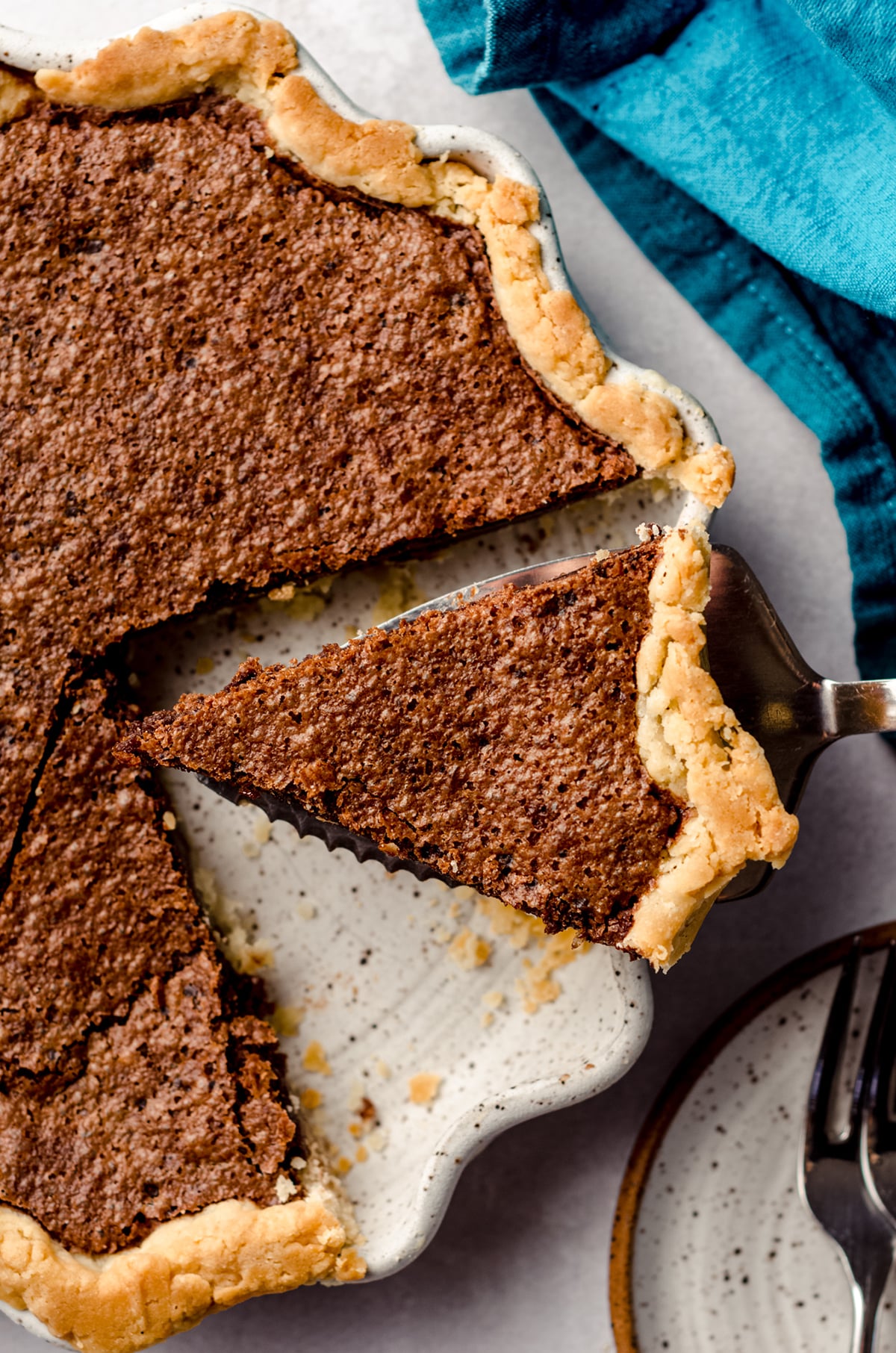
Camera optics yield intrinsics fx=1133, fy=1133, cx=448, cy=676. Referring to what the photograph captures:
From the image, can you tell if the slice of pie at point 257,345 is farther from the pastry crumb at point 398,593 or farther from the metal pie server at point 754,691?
the pastry crumb at point 398,593

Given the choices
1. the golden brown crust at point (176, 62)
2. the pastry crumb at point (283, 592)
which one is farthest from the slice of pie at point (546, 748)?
the golden brown crust at point (176, 62)

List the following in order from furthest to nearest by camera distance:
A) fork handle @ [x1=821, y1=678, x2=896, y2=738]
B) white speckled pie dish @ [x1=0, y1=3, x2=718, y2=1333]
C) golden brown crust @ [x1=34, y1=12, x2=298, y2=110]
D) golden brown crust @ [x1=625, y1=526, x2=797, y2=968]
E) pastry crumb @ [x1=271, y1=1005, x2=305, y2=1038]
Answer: pastry crumb @ [x1=271, y1=1005, x2=305, y2=1038] < white speckled pie dish @ [x1=0, y1=3, x2=718, y2=1333] < fork handle @ [x1=821, y1=678, x2=896, y2=738] < golden brown crust @ [x1=34, y1=12, x2=298, y2=110] < golden brown crust @ [x1=625, y1=526, x2=797, y2=968]

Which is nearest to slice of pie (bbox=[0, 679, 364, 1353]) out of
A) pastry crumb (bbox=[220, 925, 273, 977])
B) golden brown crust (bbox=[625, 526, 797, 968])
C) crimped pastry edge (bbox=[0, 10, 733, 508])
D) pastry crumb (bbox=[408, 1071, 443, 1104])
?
pastry crumb (bbox=[220, 925, 273, 977])

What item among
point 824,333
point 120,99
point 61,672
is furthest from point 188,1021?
point 824,333

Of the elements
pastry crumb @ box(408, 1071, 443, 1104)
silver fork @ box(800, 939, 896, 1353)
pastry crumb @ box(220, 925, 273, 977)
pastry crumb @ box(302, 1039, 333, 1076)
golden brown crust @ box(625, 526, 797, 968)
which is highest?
golden brown crust @ box(625, 526, 797, 968)

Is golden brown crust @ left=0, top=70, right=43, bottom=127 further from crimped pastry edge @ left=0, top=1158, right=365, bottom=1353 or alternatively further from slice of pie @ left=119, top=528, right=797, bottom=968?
crimped pastry edge @ left=0, top=1158, right=365, bottom=1353

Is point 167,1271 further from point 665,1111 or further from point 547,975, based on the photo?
point 665,1111
